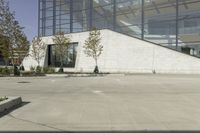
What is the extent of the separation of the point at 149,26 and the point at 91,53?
7.92 meters

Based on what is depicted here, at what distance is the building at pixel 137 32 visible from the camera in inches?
1911

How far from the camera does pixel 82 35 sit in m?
61.3

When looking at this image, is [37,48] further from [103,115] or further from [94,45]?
[103,115]

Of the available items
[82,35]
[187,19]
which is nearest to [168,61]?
[187,19]

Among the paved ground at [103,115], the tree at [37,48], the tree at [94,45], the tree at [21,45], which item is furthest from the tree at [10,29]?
the paved ground at [103,115]

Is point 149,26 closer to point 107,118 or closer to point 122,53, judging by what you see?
point 122,53

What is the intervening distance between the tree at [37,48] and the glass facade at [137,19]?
2.17 metres

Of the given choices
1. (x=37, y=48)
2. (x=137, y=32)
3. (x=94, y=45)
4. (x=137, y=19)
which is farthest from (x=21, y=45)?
(x=37, y=48)

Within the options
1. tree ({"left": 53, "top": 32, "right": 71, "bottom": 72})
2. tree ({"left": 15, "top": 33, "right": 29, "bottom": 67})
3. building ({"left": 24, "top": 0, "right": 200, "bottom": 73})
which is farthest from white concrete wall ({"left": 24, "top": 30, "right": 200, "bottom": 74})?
tree ({"left": 15, "top": 33, "right": 29, "bottom": 67})

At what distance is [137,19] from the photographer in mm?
54844

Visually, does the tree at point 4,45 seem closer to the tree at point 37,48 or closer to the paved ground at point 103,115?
the tree at point 37,48

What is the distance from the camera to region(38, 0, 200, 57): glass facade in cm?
4891

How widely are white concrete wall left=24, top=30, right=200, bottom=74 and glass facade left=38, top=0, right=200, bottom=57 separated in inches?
39.2

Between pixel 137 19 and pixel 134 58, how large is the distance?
17.3ft
